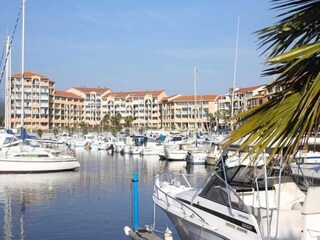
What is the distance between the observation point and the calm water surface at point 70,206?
2072 centimetres

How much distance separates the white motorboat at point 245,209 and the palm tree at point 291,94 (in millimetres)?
3008

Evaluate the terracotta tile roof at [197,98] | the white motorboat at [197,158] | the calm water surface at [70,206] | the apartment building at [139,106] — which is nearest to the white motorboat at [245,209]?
the calm water surface at [70,206]

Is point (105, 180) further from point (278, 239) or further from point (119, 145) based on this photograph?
point (119, 145)

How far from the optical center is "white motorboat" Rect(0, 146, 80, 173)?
143ft

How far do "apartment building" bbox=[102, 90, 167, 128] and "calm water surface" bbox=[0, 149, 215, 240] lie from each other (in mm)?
141993

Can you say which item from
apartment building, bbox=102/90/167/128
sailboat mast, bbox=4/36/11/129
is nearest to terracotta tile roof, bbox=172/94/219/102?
apartment building, bbox=102/90/167/128

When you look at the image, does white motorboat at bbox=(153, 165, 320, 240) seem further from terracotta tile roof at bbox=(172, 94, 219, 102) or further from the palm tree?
terracotta tile roof at bbox=(172, 94, 219, 102)

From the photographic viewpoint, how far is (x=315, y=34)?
4828 mm

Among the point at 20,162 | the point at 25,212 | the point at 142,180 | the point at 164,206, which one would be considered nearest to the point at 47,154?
the point at 20,162

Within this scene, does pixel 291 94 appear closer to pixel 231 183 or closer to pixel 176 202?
pixel 231 183

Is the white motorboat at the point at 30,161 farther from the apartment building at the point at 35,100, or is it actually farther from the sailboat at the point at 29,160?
the apartment building at the point at 35,100

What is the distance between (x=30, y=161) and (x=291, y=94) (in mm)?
41553

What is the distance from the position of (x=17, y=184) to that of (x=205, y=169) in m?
21.0

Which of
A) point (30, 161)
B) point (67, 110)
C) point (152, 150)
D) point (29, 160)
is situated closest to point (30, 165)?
point (30, 161)
